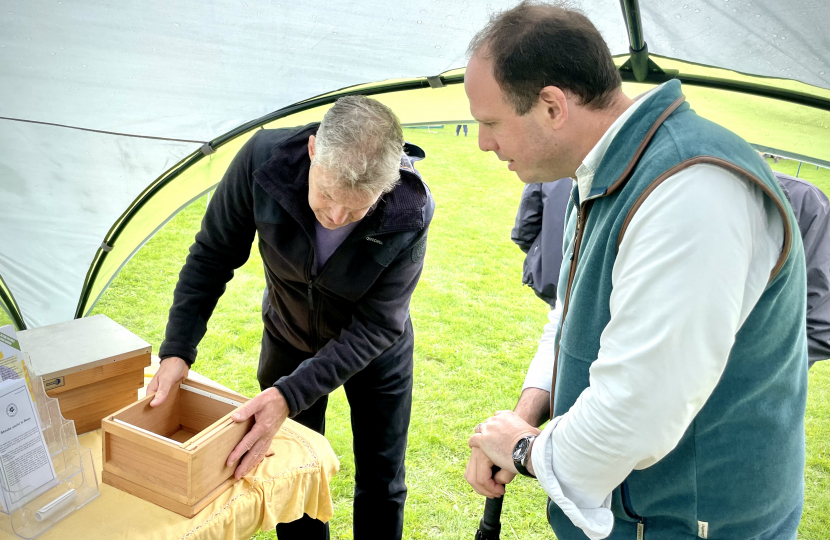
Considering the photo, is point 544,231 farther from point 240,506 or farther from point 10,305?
point 10,305

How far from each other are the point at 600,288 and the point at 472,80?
44 centimetres

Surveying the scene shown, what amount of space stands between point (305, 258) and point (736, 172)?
1260 millimetres

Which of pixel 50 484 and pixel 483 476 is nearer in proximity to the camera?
pixel 483 476

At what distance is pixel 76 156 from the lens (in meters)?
2.48

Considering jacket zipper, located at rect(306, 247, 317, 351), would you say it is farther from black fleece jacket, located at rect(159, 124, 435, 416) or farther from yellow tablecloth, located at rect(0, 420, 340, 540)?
yellow tablecloth, located at rect(0, 420, 340, 540)

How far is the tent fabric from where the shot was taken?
184 cm

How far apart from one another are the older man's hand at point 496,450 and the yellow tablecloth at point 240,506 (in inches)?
21.7

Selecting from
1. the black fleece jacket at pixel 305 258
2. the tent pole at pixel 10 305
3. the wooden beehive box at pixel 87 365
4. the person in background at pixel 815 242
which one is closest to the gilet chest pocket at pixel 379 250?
the black fleece jacket at pixel 305 258

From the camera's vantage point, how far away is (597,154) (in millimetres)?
1050

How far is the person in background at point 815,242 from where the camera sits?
7.41ft

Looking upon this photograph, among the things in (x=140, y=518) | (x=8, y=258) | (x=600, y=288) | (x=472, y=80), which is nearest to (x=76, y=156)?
(x=8, y=258)

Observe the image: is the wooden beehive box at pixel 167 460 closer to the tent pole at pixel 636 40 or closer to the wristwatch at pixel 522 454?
the wristwatch at pixel 522 454

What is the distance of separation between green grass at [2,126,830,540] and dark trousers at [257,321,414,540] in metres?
0.66

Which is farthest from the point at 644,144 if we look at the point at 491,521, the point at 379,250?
the point at 379,250
